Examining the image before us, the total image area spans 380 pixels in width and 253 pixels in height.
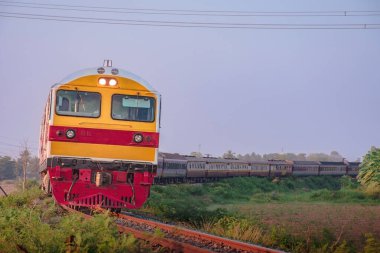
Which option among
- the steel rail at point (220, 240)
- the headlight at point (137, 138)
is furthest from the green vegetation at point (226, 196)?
the steel rail at point (220, 240)

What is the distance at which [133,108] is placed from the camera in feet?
45.3

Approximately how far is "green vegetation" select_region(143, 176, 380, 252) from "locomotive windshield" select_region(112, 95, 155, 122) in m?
Answer: 2.90

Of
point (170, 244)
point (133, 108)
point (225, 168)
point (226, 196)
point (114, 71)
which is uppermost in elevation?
point (114, 71)

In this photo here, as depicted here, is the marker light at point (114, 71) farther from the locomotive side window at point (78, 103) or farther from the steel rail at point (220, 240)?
the steel rail at point (220, 240)

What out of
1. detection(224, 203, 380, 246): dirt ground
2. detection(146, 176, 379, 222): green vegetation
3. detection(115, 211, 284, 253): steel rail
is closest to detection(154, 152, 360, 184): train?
detection(146, 176, 379, 222): green vegetation

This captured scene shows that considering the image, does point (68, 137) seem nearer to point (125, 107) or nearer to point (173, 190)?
point (125, 107)

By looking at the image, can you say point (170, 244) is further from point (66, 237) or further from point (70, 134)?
point (70, 134)

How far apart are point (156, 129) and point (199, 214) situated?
3220 mm

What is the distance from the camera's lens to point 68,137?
13.2 meters

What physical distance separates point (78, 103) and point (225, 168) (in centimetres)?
3419

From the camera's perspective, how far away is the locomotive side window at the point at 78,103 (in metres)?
13.5

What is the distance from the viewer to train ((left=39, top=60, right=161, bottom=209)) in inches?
520

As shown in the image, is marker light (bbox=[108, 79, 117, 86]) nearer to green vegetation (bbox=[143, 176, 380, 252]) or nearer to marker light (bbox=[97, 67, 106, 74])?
marker light (bbox=[97, 67, 106, 74])

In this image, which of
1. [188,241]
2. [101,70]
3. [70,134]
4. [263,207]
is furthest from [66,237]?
[263,207]
